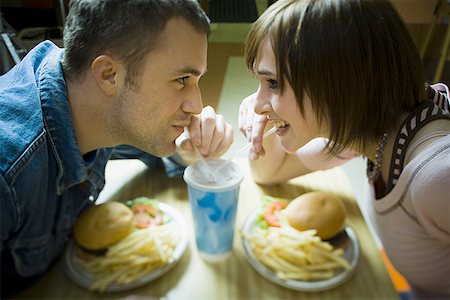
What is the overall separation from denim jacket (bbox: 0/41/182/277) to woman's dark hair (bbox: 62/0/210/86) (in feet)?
0.32

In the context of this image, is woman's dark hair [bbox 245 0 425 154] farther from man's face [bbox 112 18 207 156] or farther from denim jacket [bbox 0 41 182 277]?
denim jacket [bbox 0 41 182 277]

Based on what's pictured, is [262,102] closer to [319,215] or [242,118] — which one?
[242,118]

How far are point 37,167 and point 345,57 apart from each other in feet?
2.15

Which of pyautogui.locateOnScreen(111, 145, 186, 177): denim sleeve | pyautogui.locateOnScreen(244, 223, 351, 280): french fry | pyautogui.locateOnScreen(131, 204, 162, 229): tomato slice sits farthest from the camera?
pyautogui.locateOnScreen(111, 145, 186, 177): denim sleeve

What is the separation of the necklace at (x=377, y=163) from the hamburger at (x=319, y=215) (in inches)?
7.1

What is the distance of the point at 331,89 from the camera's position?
2.81 ft

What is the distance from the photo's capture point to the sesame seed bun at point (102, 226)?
0.84 metres

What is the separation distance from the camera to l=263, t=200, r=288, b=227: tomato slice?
3.09ft

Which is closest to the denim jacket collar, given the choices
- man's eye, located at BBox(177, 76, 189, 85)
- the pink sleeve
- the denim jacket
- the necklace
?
the denim jacket

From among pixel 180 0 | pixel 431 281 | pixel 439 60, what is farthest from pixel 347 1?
pixel 431 281

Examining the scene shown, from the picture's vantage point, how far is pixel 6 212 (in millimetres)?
737

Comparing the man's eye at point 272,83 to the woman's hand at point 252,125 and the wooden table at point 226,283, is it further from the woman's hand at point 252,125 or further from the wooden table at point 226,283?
the wooden table at point 226,283

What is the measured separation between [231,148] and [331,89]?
33 cm

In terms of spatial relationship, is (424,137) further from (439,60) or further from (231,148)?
(231,148)
